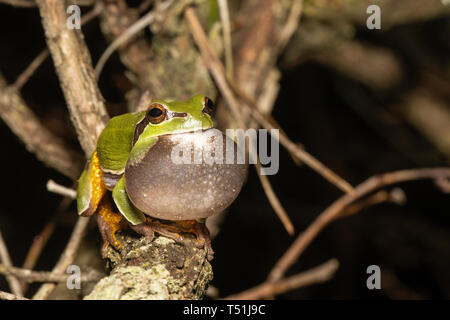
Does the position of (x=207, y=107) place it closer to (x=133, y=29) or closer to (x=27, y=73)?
(x=133, y=29)

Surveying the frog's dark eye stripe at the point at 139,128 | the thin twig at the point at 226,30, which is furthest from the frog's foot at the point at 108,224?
the thin twig at the point at 226,30

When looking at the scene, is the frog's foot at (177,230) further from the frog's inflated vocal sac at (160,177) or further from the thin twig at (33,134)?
the thin twig at (33,134)

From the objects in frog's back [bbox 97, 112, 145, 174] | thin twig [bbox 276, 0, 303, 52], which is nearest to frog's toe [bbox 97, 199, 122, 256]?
frog's back [bbox 97, 112, 145, 174]

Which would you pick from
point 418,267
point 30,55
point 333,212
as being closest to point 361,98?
point 418,267

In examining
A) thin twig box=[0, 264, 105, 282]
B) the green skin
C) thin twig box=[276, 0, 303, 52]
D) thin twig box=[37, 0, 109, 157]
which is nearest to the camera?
the green skin

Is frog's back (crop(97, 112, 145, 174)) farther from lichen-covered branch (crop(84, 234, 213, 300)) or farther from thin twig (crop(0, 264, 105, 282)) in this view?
thin twig (crop(0, 264, 105, 282))
